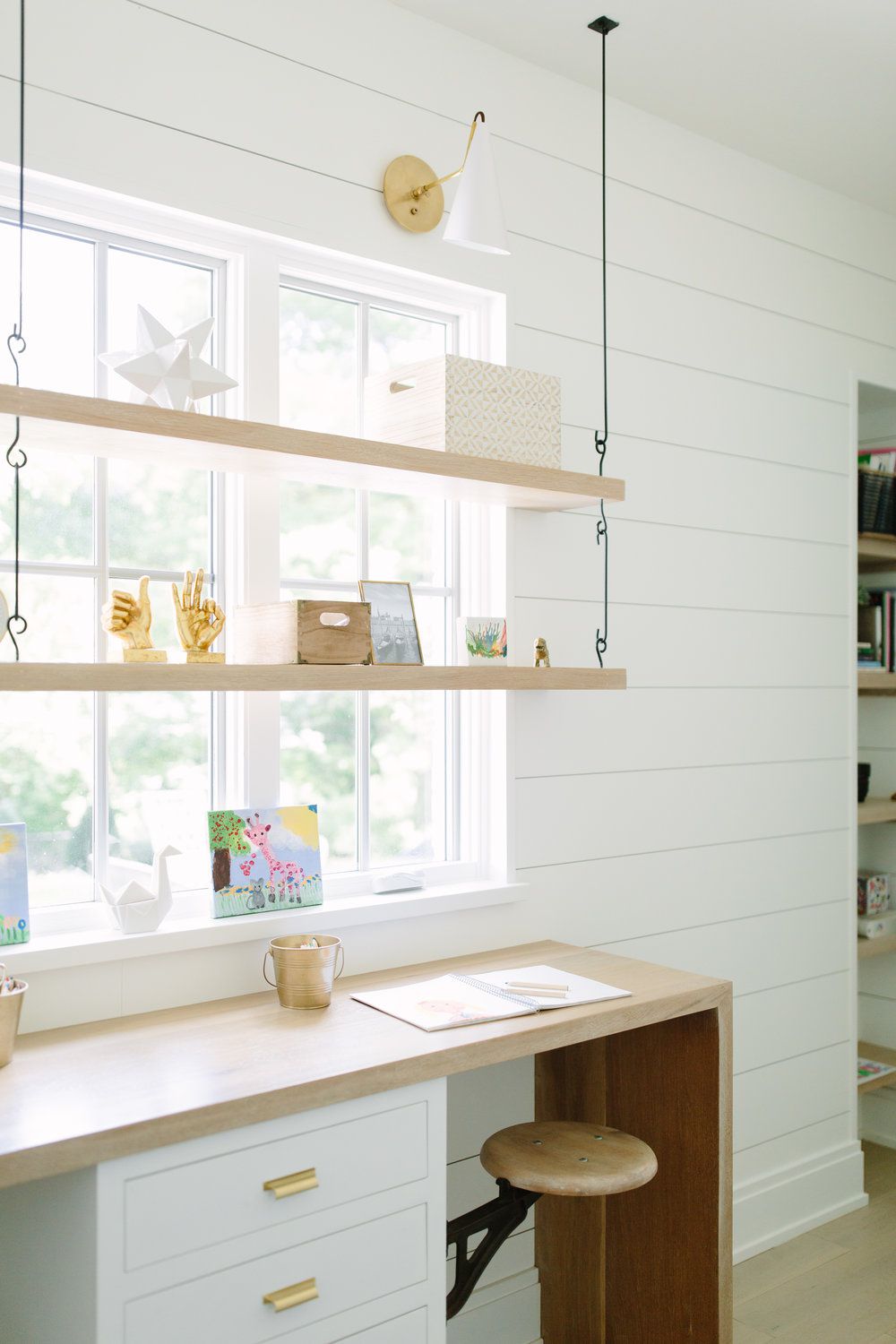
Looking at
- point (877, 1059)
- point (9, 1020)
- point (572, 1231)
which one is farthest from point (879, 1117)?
point (9, 1020)

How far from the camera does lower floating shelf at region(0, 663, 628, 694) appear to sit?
5.45ft

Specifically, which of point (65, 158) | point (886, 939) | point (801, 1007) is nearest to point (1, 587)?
point (65, 158)

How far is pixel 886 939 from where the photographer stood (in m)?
3.41

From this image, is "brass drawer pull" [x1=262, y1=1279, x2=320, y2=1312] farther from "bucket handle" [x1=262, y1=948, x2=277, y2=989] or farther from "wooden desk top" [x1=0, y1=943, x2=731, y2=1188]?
"bucket handle" [x1=262, y1=948, x2=277, y2=989]

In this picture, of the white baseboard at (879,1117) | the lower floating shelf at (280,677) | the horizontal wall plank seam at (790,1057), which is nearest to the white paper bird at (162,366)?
the lower floating shelf at (280,677)

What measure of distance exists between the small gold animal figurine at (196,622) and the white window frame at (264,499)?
0.20 meters

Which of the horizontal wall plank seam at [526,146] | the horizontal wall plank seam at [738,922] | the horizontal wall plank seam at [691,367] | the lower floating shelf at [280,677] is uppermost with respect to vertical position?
the horizontal wall plank seam at [526,146]

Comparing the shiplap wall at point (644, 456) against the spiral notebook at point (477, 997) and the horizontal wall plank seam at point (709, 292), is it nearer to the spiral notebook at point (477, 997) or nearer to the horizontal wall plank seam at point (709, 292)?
the horizontal wall plank seam at point (709, 292)

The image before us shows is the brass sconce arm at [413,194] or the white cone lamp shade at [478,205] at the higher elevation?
the brass sconce arm at [413,194]

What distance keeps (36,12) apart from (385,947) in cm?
174

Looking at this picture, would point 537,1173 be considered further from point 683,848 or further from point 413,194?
point 413,194

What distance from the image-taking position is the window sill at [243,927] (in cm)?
183

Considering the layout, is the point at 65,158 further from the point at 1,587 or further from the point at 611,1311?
the point at 611,1311

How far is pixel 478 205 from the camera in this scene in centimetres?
205
